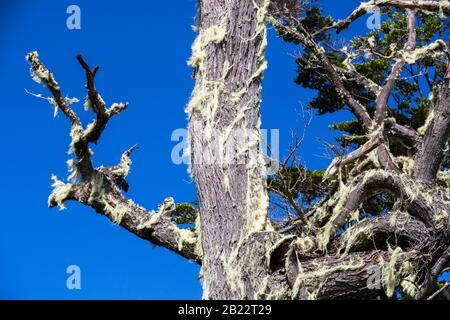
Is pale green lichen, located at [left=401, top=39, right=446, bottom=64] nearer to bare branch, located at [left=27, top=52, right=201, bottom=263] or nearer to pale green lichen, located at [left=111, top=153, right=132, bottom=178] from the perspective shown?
pale green lichen, located at [left=111, top=153, right=132, bottom=178]

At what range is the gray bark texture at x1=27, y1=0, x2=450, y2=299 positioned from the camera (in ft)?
10.3

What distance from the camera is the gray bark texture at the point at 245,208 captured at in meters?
3.15

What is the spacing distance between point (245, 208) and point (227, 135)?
41 cm

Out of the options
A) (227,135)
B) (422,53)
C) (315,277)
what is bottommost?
(315,277)

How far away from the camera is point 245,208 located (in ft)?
10.4

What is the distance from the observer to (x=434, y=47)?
7.04 metres

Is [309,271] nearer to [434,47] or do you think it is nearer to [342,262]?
[342,262]

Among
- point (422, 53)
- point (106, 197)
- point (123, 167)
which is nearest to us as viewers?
point (106, 197)

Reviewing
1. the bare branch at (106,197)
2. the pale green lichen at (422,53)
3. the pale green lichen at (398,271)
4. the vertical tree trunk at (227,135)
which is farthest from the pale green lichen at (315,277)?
the pale green lichen at (422,53)

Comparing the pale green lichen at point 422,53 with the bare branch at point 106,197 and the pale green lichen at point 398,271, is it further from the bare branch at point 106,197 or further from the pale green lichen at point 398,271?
the bare branch at point 106,197

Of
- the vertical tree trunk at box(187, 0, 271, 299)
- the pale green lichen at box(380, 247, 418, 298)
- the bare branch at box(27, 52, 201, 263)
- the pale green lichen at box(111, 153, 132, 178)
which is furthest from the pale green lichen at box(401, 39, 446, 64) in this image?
the bare branch at box(27, 52, 201, 263)

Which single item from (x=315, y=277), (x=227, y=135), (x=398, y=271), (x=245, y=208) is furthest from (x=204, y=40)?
(x=398, y=271)

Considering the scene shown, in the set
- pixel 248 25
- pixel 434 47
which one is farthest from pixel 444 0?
pixel 248 25

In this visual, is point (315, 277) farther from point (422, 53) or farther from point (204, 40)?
point (422, 53)
